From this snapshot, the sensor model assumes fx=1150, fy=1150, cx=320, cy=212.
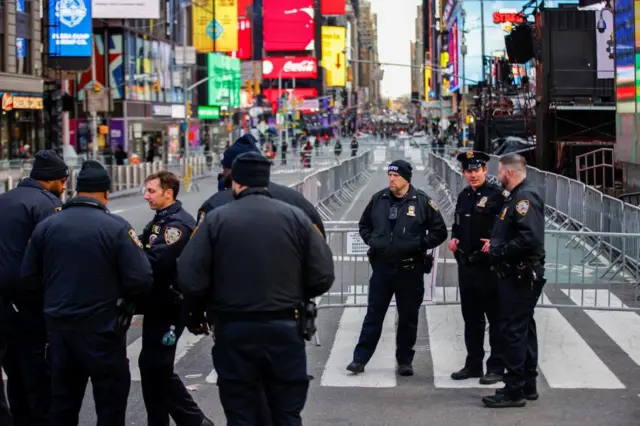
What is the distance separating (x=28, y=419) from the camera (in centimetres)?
814

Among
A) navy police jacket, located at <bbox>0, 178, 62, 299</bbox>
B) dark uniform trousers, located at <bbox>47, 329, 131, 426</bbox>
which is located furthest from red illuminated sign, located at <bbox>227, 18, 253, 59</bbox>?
dark uniform trousers, located at <bbox>47, 329, 131, 426</bbox>

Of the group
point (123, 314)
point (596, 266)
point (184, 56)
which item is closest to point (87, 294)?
point (123, 314)

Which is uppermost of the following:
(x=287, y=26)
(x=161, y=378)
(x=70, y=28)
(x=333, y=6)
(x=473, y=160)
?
(x=333, y=6)

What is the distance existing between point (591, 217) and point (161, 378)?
13.5 meters

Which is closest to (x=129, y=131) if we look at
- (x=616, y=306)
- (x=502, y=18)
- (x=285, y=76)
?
(x=502, y=18)

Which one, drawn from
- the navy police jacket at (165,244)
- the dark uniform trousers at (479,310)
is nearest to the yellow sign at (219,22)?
the dark uniform trousers at (479,310)

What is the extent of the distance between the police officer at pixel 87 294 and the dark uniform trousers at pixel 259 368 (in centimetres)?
100

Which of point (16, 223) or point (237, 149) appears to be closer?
point (16, 223)

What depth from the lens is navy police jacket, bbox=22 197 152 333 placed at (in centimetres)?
712

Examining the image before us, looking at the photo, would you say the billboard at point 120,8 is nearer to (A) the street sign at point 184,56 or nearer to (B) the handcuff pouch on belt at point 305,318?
(A) the street sign at point 184,56

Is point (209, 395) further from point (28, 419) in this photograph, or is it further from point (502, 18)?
point (502, 18)

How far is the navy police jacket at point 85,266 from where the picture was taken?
7.12 m

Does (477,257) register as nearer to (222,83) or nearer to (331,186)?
(331,186)

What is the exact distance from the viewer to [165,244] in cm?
812
